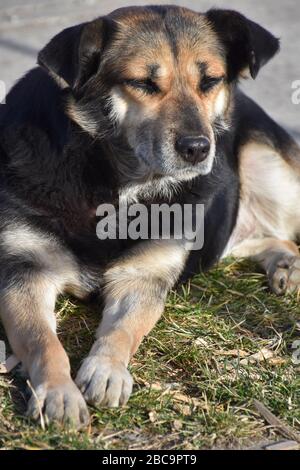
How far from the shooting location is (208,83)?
→ 14.4ft

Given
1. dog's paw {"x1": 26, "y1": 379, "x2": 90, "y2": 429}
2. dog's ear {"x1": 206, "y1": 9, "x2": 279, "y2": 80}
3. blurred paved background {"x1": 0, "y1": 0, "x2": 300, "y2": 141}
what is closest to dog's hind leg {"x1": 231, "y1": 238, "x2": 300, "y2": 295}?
dog's ear {"x1": 206, "y1": 9, "x2": 279, "y2": 80}

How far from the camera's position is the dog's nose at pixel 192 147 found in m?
4.16

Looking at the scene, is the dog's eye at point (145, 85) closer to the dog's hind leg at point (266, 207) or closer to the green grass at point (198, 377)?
the green grass at point (198, 377)

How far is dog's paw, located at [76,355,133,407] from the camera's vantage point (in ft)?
12.4

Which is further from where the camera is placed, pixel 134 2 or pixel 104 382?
pixel 134 2

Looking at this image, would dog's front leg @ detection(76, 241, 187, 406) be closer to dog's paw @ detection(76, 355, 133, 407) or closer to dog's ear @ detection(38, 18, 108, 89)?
dog's paw @ detection(76, 355, 133, 407)

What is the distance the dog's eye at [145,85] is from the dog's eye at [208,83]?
27 cm

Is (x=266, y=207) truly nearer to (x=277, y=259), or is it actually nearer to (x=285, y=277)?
(x=277, y=259)

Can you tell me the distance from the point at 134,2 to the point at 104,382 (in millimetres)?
6543

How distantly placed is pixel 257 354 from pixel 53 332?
3.26 feet

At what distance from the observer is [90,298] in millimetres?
4660

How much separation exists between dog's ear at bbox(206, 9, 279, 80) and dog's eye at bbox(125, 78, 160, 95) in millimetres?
550

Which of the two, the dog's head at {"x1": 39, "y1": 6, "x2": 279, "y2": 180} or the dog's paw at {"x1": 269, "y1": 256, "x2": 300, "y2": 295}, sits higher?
the dog's head at {"x1": 39, "y1": 6, "x2": 279, "y2": 180}

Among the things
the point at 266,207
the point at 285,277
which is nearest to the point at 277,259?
the point at 285,277
